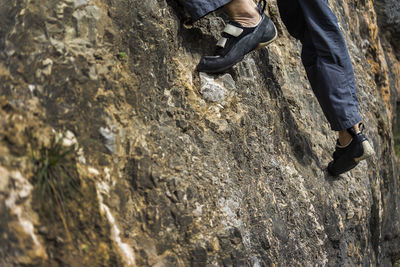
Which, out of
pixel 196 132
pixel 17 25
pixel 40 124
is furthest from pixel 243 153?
pixel 17 25

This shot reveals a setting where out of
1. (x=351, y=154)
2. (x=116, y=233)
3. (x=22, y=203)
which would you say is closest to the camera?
(x=22, y=203)

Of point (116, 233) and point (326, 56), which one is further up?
point (326, 56)

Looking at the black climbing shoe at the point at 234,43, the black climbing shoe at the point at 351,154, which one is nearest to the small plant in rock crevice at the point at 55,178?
the black climbing shoe at the point at 234,43

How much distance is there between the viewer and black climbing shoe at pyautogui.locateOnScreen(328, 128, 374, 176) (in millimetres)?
2570

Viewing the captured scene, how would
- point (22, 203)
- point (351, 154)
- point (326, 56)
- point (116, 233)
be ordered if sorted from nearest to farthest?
point (22, 203) < point (116, 233) < point (326, 56) < point (351, 154)

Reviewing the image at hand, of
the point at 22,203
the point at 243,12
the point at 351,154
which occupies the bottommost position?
the point at 351,154

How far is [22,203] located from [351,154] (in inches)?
78.3

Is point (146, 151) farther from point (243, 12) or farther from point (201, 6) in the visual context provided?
point (243, 12)

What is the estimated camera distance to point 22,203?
1505 mm

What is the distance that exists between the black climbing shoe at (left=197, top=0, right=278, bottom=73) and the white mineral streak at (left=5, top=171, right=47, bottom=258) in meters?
1.16

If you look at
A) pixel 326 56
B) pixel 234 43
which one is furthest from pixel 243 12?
pixel 326 56

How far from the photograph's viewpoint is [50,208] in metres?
1.55

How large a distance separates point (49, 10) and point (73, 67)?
27 cm

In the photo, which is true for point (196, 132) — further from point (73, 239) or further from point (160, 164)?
point (73, 239)
